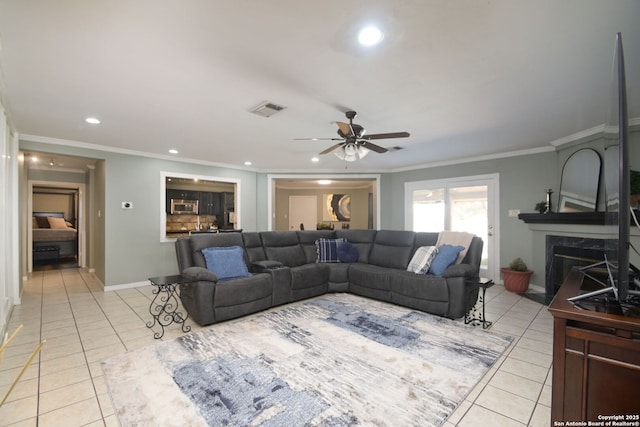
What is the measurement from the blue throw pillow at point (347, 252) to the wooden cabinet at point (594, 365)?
12.0ft

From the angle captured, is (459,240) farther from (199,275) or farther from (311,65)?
(199,275)

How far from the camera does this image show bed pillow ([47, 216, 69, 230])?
821 centimetres

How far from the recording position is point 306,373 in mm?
2271

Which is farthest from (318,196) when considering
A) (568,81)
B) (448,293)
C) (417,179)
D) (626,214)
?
(626,214)

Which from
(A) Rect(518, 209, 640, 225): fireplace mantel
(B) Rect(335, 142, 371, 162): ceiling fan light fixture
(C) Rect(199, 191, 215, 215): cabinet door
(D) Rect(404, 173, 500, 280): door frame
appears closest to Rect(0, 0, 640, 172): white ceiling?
(B) Rect(335, 142, 371, 162): ceiling fan light fixture

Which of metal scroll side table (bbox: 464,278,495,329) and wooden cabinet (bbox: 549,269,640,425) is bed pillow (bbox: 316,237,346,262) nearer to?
metal scroll side table (bbox: 464,278,495,329)

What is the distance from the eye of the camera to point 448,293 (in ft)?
11.3

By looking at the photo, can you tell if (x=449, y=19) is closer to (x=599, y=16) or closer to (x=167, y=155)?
(x=599, y=16)

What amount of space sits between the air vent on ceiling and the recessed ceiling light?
4.29 feet

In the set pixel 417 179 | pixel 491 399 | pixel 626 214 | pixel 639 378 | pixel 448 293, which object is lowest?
pixel 491 399

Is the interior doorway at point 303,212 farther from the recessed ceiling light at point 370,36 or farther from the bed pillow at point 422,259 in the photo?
the recessed ceiling light at point 370,36

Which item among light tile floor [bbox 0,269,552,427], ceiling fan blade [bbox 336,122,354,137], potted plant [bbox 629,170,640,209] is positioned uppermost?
ceiling fan blade [bbox 336,122,354,137]

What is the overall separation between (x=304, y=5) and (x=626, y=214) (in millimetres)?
1784

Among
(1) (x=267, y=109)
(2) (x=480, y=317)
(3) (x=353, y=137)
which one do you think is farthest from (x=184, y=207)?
(2) (x=480, y=317)
